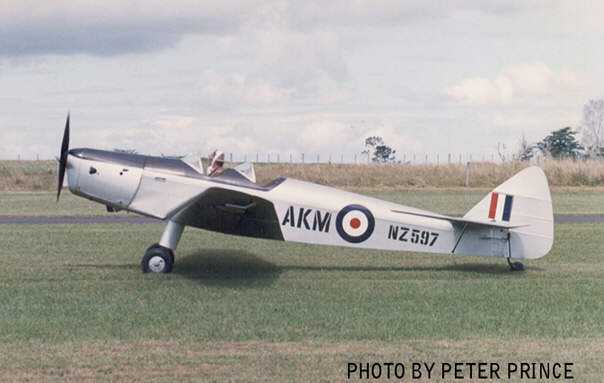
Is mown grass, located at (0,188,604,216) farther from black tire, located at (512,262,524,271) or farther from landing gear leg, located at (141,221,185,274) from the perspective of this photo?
landing gear leg, located at (141,221,185,274)

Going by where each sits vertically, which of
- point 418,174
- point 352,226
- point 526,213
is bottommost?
point 352,226

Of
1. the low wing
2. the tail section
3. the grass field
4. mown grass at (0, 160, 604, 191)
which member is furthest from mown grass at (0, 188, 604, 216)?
the low wing

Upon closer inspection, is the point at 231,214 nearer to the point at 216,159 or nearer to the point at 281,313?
the point at 216,159

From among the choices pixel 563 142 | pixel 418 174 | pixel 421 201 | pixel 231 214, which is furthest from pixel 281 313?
pixel 563 142

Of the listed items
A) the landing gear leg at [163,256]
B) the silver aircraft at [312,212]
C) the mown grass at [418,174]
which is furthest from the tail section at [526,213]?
the mown grass at [418,174]

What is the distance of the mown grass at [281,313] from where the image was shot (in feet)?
19.4

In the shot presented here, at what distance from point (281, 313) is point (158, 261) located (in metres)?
3.31

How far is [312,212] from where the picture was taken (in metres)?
10.0

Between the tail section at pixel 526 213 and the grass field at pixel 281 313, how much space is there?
0.53 meters

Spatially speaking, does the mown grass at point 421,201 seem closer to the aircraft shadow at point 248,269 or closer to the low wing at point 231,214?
the aircraft shadow at point 248,269

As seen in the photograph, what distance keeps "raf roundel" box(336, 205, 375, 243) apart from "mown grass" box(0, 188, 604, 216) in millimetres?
12148

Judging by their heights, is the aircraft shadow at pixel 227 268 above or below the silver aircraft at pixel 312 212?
below

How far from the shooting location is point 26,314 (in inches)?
297

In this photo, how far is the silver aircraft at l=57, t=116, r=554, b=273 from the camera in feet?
32.8
